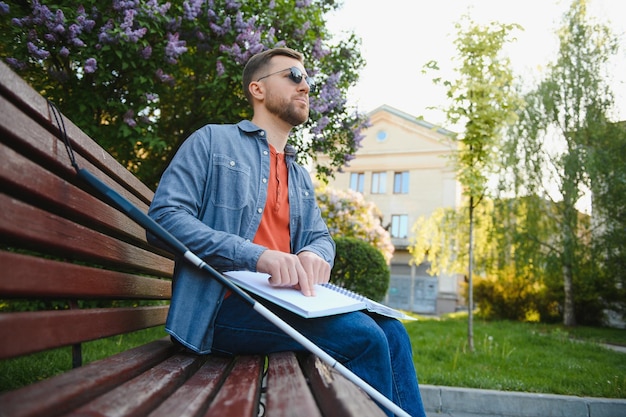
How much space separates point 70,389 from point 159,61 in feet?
14.3

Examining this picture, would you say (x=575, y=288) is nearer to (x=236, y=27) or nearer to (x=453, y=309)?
(x=453, y=309)

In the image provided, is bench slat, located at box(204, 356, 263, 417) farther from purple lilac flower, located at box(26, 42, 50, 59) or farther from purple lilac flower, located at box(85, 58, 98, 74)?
purple lilac flower, located at box(26, 42, 50, 59)

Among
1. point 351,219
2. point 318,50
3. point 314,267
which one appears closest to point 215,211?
point 314,267

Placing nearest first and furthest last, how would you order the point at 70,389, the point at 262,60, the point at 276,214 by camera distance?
the point at 70,389 < the point at 276,214 < the point at 262,60

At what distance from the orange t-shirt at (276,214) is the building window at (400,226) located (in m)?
32.5

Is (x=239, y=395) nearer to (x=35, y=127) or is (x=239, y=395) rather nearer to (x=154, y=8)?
(x=35, y=127)

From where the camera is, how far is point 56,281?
1.21 metres

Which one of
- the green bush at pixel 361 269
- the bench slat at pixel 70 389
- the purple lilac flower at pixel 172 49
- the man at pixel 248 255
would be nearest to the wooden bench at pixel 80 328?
the bench slat at pixel 70 389

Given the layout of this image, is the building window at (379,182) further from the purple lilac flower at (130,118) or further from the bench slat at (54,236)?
the bench slat at (54,236)

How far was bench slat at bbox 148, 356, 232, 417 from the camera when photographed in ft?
3.25

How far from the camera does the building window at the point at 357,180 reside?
36.1m

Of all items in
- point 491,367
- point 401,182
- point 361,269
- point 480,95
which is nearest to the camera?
point 491,367

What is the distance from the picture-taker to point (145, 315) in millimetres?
2195

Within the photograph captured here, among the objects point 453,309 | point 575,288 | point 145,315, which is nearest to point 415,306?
point 453,309
